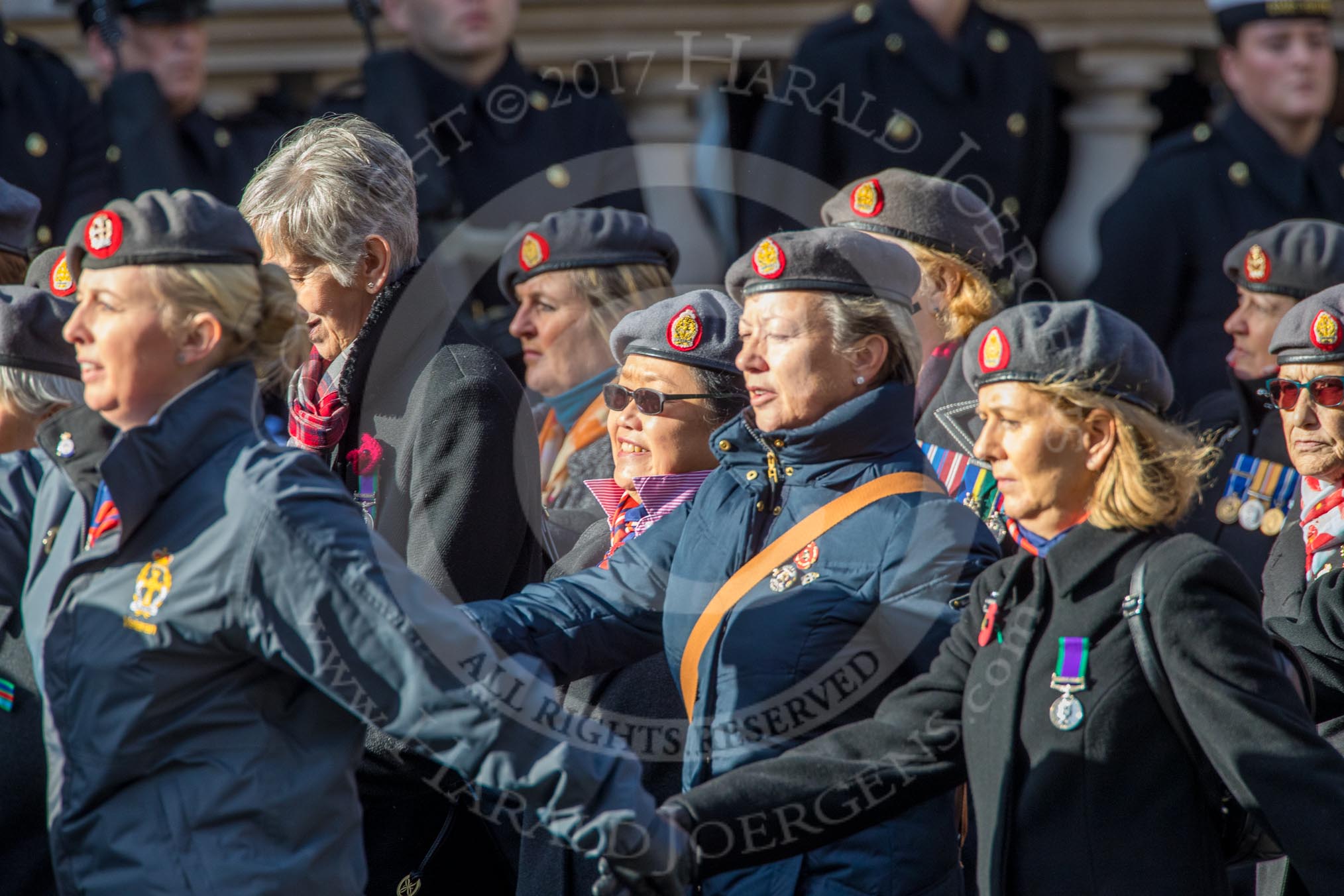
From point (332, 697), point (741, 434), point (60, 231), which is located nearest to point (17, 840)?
point (332, 697)

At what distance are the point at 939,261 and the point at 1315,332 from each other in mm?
926

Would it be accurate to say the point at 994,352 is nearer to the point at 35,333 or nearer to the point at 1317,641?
the point at 1317,641

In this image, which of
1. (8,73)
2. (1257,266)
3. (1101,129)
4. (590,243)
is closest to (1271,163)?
(1101,129)

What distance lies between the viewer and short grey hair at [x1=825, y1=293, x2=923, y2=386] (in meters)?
3.32

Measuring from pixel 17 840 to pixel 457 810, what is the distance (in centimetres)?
95

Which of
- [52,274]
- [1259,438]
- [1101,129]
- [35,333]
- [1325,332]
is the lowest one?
[1259,438]

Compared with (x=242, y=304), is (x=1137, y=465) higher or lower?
lower

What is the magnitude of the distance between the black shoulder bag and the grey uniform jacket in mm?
789

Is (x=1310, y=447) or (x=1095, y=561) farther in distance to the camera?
(x=1310, y=447)

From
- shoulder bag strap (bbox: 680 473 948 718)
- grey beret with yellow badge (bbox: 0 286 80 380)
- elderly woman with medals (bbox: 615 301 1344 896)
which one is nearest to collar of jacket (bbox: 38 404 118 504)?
grey beret with yellow badge (bbox: 0 286 80 380)

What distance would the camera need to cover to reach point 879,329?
334 centimetres

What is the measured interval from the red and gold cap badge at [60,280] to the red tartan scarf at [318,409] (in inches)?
21.1

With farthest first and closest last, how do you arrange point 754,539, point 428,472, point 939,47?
point 939,47 → point 428,472 → point 754,539

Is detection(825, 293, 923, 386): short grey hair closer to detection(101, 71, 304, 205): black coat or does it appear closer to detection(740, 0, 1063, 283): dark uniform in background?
detection(740, 0, 1063, 283): dark uniform in background
